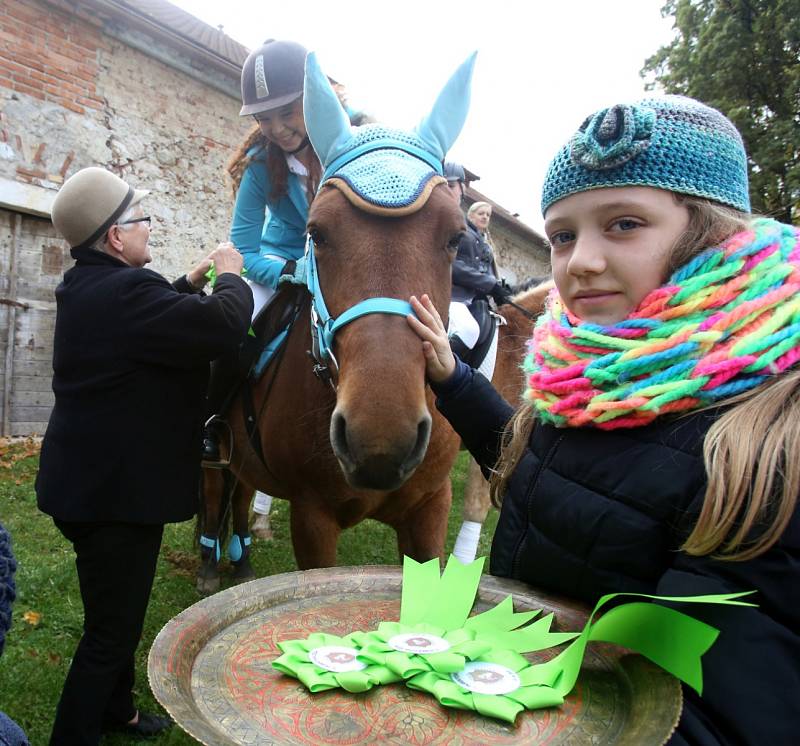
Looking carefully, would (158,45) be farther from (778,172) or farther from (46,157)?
(778,172)

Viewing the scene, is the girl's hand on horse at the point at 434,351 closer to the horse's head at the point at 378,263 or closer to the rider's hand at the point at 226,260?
the horse's head at the point at 378,263

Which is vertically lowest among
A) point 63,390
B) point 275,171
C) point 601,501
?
point 63,390

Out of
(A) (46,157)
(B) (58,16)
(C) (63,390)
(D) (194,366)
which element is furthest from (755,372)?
(B) (58,16)

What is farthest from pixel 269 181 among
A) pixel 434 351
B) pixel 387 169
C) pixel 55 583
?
pixel 55 583

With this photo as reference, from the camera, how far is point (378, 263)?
1.87m

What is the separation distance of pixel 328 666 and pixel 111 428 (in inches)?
60.1

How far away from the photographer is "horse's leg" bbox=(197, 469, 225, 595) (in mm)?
4184

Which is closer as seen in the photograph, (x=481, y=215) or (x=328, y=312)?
(x=328, y=312)

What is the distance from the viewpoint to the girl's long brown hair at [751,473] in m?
0.86

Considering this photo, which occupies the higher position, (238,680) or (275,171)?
(275,171)

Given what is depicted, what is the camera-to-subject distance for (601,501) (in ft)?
3.48

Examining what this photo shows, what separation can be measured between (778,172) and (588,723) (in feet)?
58.3

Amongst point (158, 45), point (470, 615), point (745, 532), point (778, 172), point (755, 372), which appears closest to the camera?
point (745, 532)

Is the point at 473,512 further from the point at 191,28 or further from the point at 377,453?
the point at 191,28
